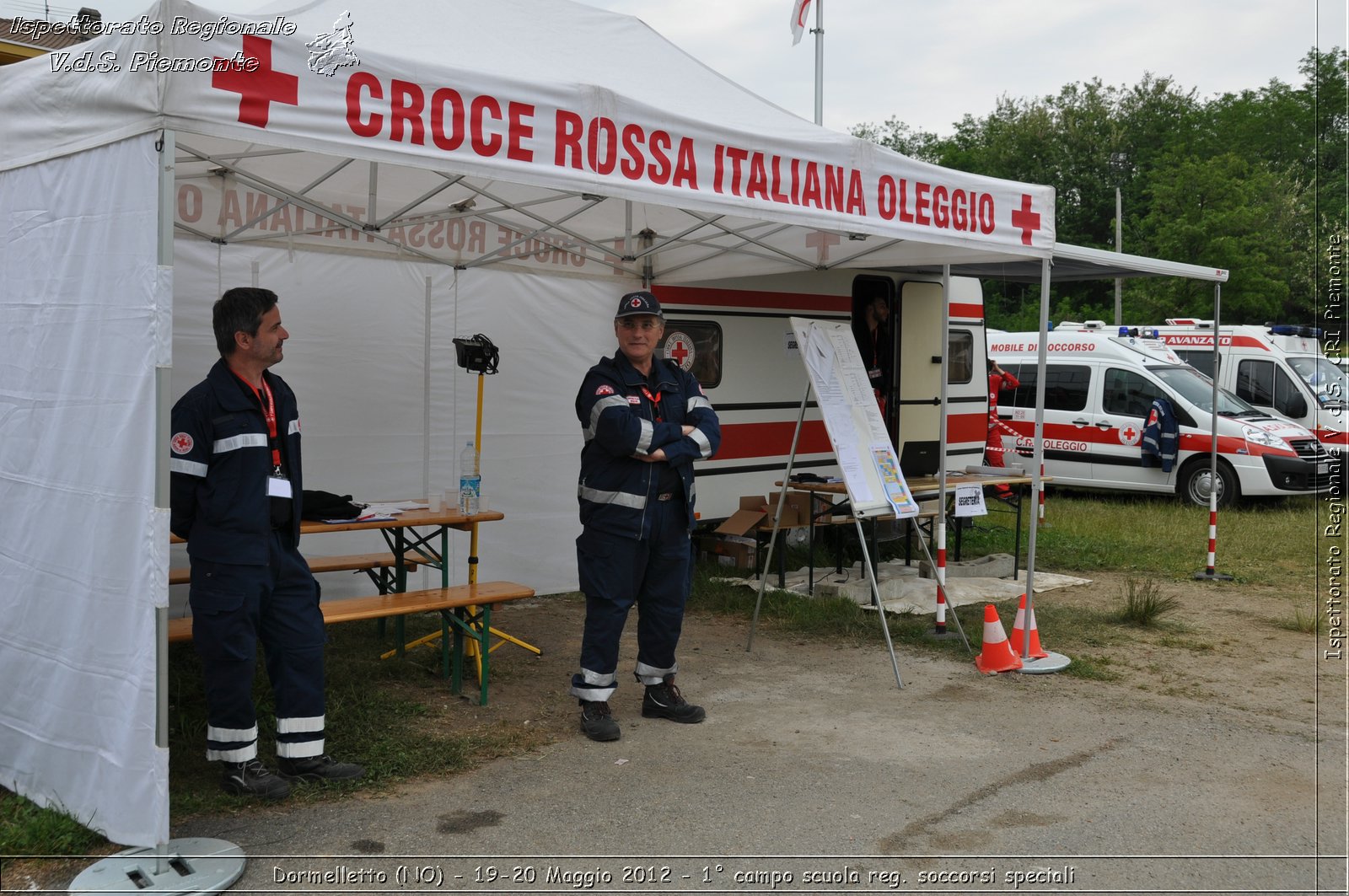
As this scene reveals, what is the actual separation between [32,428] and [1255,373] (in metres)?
15.2

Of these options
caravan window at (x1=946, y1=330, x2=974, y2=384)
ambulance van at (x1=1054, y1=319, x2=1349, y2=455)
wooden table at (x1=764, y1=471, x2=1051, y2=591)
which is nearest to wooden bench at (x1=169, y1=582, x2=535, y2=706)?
wooden table at (x1=764, y1=471, x2=1051, y2=591)

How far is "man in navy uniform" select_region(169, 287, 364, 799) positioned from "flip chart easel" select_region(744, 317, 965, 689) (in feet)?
9.89

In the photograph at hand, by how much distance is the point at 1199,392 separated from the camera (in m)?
13.8

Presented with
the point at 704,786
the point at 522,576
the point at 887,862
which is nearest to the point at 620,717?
the point at 704,786

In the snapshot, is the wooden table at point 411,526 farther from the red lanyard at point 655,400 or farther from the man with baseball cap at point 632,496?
the red lanyard at point 655,400

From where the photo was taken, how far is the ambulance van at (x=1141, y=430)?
519 inches

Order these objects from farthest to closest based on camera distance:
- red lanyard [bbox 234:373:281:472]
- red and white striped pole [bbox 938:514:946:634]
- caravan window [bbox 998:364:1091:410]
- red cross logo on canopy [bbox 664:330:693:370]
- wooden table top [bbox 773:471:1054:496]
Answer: caravan window [bbox 998:364:1091:410], red cross logo on canopy [bbox 664:330:693:370], wooden table top [bbox 773:471:1054:496], red and white striped pole [bbox 938:514:946:634], red lanyard [bbox 234:373:281:472]

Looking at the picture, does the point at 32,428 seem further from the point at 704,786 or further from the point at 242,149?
the point at 704,786

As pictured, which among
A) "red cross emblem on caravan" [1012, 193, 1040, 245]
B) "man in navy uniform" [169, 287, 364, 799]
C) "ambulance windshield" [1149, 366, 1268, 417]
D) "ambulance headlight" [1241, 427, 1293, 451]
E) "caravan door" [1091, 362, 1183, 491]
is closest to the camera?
"man in navy uniform" [169, 287, 364, 799]

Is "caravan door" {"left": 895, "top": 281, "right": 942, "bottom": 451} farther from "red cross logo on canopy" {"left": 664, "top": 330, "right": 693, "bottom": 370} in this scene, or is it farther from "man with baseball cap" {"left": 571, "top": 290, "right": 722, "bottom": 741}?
"man with baseball cap" {"left": 571, "top": 290, "right": 722, "bottom": 741}

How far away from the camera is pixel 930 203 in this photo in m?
5.82

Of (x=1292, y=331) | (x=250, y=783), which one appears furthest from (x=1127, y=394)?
(x=250, y=783)

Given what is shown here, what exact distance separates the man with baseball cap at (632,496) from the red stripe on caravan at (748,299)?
329cm

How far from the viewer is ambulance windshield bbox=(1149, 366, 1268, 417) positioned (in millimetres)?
13633
